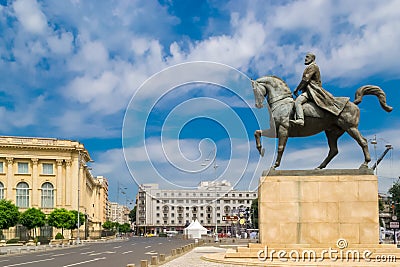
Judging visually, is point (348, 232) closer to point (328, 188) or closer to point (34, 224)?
point (328, 188)

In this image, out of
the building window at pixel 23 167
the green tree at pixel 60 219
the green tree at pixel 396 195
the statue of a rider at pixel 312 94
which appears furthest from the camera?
the building window at pixel 23 167

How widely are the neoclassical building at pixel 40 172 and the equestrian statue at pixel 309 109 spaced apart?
80152 mm

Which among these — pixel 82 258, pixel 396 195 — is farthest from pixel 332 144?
pixel 396 195

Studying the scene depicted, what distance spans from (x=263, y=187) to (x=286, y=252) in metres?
3.00

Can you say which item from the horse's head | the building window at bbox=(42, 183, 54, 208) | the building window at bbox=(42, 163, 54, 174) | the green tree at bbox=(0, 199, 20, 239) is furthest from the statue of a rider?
the building window at bbox=(42, 163, 54, 174)

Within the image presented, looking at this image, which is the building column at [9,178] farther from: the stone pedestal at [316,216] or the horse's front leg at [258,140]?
the horse's front leg at [258,140]

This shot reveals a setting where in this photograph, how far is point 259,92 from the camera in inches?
937

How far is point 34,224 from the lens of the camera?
7975 cm

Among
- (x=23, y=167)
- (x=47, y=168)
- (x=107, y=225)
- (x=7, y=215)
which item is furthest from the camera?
(x=107, y=225)

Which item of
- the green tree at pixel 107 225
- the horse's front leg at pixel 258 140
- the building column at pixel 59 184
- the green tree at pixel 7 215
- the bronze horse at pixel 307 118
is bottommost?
the green tree at pixel 107 225

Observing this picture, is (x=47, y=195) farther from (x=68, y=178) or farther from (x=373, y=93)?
(x=373, y=93)

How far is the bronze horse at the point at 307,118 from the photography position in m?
23.0

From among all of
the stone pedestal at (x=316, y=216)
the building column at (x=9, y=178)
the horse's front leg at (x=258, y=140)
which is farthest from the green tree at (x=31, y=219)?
the horse's front leg at (x=258, y=140)

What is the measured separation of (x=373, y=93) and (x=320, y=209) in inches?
241
